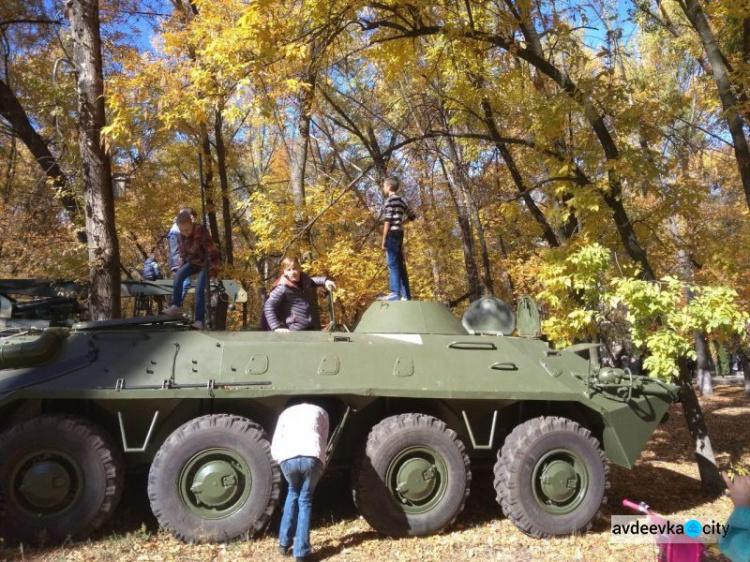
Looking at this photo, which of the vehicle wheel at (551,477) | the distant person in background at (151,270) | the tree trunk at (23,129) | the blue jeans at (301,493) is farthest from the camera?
the tree trunk at (23,129)

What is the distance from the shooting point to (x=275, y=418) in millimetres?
5934

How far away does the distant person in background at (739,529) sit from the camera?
2848 millimetres

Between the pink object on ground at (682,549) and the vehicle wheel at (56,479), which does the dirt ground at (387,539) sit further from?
the pink object on ground at (682,549)

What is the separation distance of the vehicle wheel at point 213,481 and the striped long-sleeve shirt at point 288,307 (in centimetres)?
152

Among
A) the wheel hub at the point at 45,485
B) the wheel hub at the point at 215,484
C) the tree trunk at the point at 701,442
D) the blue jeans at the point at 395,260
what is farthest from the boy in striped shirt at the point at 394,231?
the wheel hub at the point at 45,485

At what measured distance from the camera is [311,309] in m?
7.17

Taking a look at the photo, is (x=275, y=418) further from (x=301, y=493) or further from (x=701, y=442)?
(x=701, y=442)

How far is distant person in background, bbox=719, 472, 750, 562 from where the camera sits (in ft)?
9.34

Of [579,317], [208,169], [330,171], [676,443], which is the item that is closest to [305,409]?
[579,317]

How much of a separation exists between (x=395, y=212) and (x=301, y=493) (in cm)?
366

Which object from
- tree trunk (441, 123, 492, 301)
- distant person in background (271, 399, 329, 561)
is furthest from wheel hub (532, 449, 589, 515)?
tree trunk (441, 123, 492, 301)

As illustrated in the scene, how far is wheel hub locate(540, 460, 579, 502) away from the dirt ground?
1.24ft

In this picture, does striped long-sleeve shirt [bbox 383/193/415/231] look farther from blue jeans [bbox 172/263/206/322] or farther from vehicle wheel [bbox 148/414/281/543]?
vehicle wheel [bbox 148/414/281/543]

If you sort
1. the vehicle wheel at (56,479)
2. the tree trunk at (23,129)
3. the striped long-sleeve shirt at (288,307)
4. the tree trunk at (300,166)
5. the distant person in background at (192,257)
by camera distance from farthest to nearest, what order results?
the tree trunk at (300,166), the tree trunk at (23,129), the distant person in background at (192,257), the striped long-sleeve shirt at (288,307), the vehicle wheel at (56,479)
